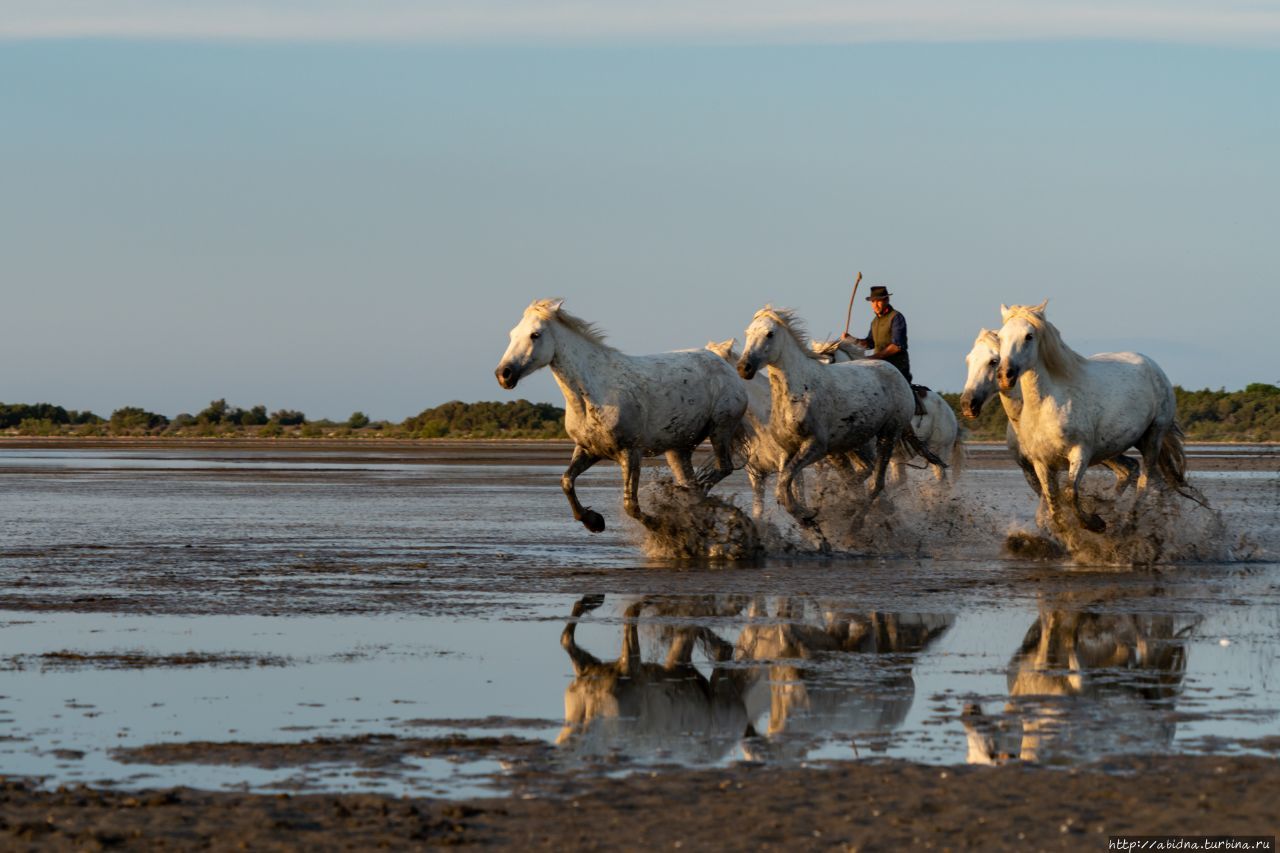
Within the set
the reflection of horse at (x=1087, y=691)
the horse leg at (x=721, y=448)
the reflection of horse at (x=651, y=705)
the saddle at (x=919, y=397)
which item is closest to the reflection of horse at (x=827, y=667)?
the reflection of horse at (x=651, y=705)

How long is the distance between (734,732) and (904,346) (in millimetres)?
12482

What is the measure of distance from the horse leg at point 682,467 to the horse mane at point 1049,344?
10.7 ft

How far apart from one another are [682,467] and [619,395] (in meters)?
1.18

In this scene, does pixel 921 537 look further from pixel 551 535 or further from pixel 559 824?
pixel 559 824

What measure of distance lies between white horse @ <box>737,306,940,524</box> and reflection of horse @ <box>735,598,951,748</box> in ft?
15.9

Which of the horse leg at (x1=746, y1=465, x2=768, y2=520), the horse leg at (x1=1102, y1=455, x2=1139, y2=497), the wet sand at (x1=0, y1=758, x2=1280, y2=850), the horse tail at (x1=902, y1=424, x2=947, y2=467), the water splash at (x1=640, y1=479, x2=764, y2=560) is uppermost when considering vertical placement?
the horse tail at (x1=902, y1=424, x2=947, y2=467)

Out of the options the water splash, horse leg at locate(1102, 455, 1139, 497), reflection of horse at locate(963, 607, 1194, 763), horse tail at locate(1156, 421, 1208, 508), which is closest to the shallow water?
reflection of horse at locate(963, 607, 1194, 763)

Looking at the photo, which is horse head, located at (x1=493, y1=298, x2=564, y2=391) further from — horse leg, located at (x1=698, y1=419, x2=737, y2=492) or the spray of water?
the spray of water

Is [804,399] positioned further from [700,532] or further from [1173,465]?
[1173,465]

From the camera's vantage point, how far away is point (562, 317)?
616 inches

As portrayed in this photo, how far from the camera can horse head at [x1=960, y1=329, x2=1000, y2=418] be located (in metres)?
14.4

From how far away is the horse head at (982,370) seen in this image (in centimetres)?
1436

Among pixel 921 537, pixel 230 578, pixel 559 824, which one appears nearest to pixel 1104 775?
pixel 559 824

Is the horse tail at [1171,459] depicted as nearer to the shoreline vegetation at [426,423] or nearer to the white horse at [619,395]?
the white horse at [619,395]
